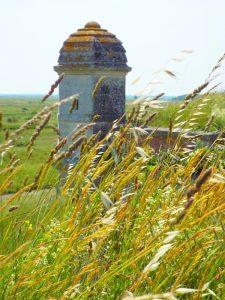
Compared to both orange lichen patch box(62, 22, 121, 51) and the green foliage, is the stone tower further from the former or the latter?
the green foliage

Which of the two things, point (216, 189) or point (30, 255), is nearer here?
point (30, 255)

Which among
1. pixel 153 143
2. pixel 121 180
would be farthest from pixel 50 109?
pixel 153 143

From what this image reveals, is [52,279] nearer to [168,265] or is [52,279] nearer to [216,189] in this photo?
[168,265]

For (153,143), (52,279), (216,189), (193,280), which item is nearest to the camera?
(52,279)

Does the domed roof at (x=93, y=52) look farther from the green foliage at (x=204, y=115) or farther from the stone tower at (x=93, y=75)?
the green foliage at (x=204, y=115)

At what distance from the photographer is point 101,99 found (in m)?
6.34

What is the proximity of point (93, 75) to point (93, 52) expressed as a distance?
22 centimetres

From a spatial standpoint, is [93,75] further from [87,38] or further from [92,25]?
[92,25]

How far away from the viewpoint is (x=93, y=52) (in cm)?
624

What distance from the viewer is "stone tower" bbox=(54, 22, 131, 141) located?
6.26 metres

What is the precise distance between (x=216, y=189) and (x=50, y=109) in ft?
3.50

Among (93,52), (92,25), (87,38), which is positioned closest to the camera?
(93,52)

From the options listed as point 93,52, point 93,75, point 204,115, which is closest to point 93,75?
point 93,75

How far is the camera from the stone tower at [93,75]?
6258 millimetres
